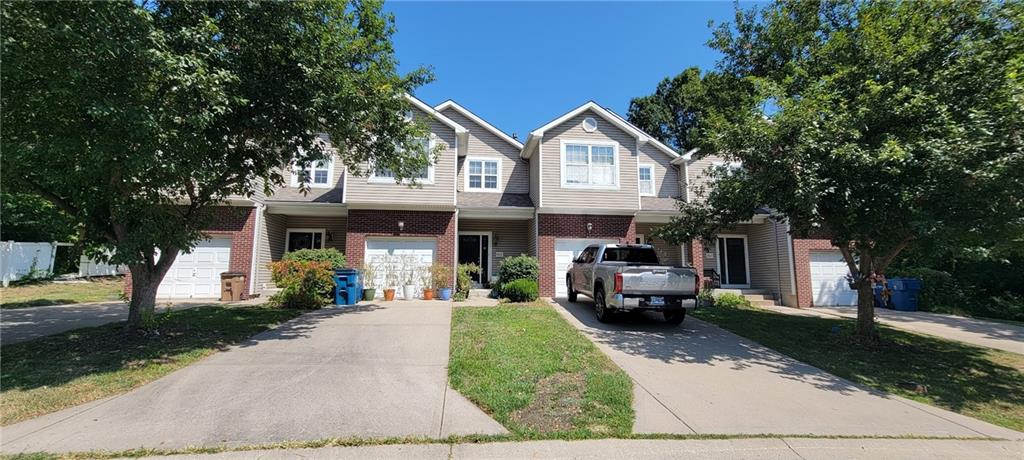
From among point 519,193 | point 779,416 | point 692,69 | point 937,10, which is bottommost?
point 779,416

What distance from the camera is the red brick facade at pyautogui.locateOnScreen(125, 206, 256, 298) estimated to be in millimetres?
14484

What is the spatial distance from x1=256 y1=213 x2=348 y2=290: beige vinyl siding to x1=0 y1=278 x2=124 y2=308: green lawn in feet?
14.0

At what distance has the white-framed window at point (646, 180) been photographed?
18656mm

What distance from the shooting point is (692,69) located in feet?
104

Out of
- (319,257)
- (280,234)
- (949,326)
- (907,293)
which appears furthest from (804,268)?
(280,234)

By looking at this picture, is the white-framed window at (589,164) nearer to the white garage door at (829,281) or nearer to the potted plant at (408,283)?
the potted plant at (408,283)

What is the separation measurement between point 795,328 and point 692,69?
26.2 meters

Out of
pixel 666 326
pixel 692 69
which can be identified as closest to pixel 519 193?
pixel 666 326

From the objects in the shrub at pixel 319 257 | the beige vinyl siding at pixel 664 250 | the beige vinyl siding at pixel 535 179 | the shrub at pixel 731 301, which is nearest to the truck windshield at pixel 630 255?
the beige vinyl siding at pixel 535 179

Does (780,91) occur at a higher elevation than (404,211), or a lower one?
higher

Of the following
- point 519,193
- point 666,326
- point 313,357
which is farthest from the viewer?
point 519,193

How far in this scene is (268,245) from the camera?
15.6 meters

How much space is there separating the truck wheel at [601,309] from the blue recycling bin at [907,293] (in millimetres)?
12708

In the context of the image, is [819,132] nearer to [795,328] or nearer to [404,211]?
[795,328]
